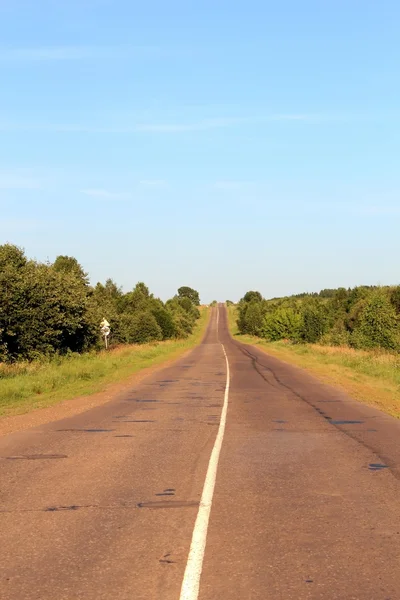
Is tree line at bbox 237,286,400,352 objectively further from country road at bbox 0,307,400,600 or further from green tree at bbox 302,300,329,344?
country road at bbox 0,307,400,600

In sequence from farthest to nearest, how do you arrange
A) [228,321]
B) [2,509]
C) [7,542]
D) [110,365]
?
[228,321]
[110,365]
[2,509]
[7,542]

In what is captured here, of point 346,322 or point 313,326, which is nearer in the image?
point 313,326

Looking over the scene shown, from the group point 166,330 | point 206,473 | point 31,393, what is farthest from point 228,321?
point 206,473

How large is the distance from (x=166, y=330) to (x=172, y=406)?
7935 cm

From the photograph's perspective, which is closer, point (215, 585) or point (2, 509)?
point (215, 585)

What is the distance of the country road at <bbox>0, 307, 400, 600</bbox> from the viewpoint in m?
4.93

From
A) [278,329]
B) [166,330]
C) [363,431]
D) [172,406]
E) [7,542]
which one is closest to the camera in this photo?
[7,542]

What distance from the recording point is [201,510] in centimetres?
705

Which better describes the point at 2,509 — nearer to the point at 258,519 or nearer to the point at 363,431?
the point at 258,519

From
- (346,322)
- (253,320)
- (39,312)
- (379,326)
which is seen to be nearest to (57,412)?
(39,312)

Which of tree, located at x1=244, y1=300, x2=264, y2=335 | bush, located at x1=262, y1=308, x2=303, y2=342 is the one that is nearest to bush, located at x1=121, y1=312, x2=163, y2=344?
bush, located at x1=262, y1=308, x2=303, y2=342

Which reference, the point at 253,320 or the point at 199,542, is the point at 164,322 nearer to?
the point at 253,320

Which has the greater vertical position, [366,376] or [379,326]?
[379,326]

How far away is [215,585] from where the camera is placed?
486 cm
